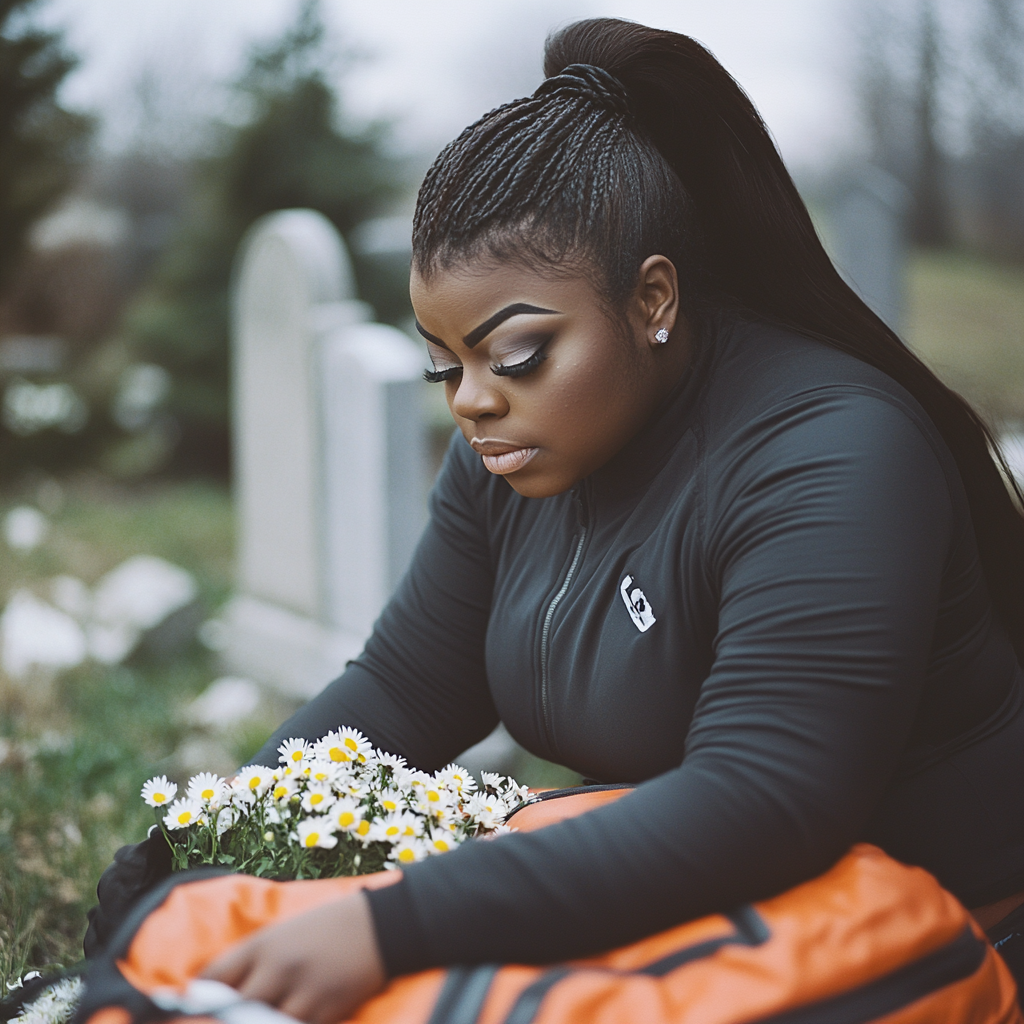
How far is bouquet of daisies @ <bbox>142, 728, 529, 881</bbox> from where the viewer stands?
128cm

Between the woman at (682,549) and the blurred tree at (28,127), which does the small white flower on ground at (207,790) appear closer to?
the woman at (682,549)

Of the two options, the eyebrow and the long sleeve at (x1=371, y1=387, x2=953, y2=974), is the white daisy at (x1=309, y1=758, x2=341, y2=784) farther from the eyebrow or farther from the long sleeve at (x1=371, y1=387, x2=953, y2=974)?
the eyebrow

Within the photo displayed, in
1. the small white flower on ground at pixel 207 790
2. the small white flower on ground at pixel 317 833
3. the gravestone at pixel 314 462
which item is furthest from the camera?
the gravestone at pixel 314 462

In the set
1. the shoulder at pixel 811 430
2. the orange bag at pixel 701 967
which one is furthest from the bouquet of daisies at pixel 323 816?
the shoulder at pixel 811 430

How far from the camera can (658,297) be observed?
4.75 feet

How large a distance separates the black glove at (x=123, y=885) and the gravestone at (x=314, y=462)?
8.69ft

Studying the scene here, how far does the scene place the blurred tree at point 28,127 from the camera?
706 centimetres

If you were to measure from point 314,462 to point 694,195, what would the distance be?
3.00 m

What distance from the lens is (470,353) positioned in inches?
57.2

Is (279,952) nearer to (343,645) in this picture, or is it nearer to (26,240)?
(343,645)

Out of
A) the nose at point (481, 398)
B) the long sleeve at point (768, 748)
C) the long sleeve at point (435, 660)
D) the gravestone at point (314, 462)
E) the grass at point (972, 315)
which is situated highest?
the nose at point (481, 398)

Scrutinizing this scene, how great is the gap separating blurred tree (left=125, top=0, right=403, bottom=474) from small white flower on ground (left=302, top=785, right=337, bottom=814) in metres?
7.49

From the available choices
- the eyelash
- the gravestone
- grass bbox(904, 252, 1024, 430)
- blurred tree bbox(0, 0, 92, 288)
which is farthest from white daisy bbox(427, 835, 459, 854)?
grass bbox(904, 252, 1024, 430)

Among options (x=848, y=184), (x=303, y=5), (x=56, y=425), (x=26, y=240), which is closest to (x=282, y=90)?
(x=303, y=5)
